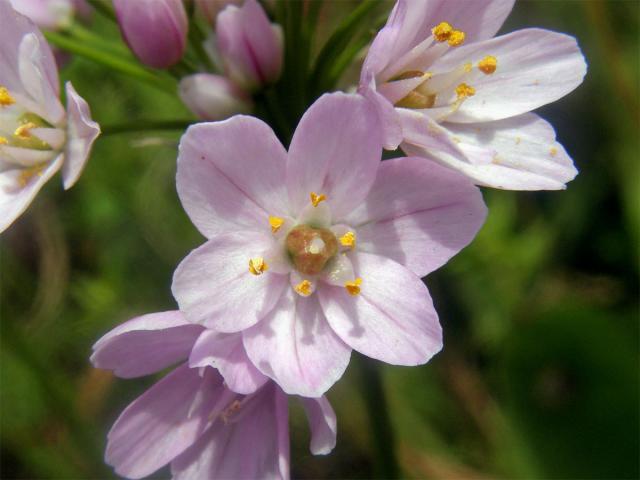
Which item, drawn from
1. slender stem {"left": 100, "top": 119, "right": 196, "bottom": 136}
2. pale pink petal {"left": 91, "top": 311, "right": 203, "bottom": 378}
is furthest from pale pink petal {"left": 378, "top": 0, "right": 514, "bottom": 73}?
pale pink petal {"left": 91, "top": 311, "right": 203, "bottom": 378}

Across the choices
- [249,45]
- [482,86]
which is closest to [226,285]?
[249,45]

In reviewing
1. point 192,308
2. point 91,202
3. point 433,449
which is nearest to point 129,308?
point 91,202

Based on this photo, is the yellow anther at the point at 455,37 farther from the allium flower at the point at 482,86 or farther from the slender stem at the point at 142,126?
the slender stem at the point at 142,126

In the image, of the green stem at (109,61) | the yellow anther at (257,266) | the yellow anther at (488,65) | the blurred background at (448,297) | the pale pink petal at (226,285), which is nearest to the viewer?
the pale pink petal at (226,285)

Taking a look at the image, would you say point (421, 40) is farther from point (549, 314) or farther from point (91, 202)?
point (91, 202)

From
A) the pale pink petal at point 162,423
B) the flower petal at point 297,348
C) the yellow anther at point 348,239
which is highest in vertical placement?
the yellow anther at point 348,239

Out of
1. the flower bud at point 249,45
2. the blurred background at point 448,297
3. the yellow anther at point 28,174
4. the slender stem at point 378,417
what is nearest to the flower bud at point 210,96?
the flower bud at point 249,45

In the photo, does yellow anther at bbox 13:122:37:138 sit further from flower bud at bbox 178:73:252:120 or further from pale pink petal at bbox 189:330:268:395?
pale pink petal at bbox 189:330:268:395

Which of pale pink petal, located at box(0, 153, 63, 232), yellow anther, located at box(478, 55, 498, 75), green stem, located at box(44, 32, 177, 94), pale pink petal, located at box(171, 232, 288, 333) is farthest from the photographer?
green stem, located at box(44, 32, 177, 94)
